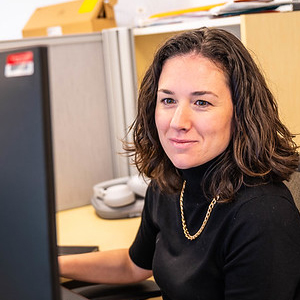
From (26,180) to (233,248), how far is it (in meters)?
0.54

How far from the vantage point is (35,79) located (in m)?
0.54

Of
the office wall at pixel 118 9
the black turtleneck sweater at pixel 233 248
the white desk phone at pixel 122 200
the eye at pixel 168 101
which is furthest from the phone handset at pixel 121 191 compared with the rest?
the office wall at pixel 118 9

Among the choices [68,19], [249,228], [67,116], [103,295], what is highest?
[68,19]

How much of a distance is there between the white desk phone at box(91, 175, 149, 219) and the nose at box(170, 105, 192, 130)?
2.34ft

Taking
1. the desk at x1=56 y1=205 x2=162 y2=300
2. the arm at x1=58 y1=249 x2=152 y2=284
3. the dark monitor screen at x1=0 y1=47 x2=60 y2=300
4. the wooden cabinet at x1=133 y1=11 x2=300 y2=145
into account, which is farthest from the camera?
the desk at x1=56 y1=205 x2=162 y2=300

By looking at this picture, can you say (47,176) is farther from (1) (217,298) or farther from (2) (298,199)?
(2) (298,199)

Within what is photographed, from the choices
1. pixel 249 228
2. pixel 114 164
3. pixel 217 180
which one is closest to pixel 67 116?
pixel 114 164

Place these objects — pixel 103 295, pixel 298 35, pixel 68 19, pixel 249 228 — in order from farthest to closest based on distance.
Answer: pixel 68 19 → pixel 298 35 → pixel 103 295 → pixel 249 228

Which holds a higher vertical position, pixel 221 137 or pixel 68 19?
pixel 68 19

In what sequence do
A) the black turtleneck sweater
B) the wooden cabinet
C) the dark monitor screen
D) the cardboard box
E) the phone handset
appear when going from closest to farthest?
1. the dark monitor screen
2. the black turtleneck sweater
3. the wooden cabinet
4. the phone handset
5. the cardboard box

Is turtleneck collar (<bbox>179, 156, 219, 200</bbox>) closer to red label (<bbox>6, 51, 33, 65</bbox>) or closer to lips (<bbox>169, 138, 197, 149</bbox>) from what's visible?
lips (<bbox>169, 138, 197, 149</bbox>)

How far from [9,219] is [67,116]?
4.26 feet

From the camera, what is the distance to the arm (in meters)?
1.31

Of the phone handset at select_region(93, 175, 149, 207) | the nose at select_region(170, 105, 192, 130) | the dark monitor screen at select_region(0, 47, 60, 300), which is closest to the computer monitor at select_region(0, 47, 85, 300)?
the dark monitor screen at select_region(0, 47, 60, 300)
